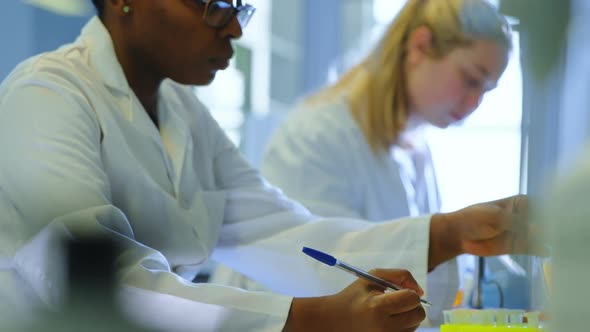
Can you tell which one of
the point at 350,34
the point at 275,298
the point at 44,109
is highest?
the point at 44,109

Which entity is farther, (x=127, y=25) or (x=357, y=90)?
(x=357, y=90)

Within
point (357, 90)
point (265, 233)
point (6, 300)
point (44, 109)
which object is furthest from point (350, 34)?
point (6, 300)

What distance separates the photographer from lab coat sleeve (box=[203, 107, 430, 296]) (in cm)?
119

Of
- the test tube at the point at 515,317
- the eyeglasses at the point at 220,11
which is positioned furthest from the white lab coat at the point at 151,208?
the test tube at the point at 515,317

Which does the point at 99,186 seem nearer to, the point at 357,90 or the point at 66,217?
the point at 66,217

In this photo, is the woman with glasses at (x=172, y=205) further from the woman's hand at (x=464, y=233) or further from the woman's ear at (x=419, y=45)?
the woman's ear at (x=419, y=45)

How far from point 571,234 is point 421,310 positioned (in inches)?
20.0

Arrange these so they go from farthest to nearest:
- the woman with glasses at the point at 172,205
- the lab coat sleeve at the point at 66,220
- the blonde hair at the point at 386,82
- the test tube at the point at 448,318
→ the blonde hair at the point at 386,82, the test tube at the point at 448,318, the woman with glasses at the point at 172,205, the lab coat sleeve at the point at 66,220

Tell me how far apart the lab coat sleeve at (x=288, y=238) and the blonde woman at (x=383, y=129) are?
0.33m

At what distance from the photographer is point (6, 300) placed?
1.96ft

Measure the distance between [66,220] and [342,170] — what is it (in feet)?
A: 4.49

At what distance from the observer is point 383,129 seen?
1.81 m

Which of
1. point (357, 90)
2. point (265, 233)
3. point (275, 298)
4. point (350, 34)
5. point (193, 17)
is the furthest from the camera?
point (350, 34)

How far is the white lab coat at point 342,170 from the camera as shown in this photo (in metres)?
1.72
